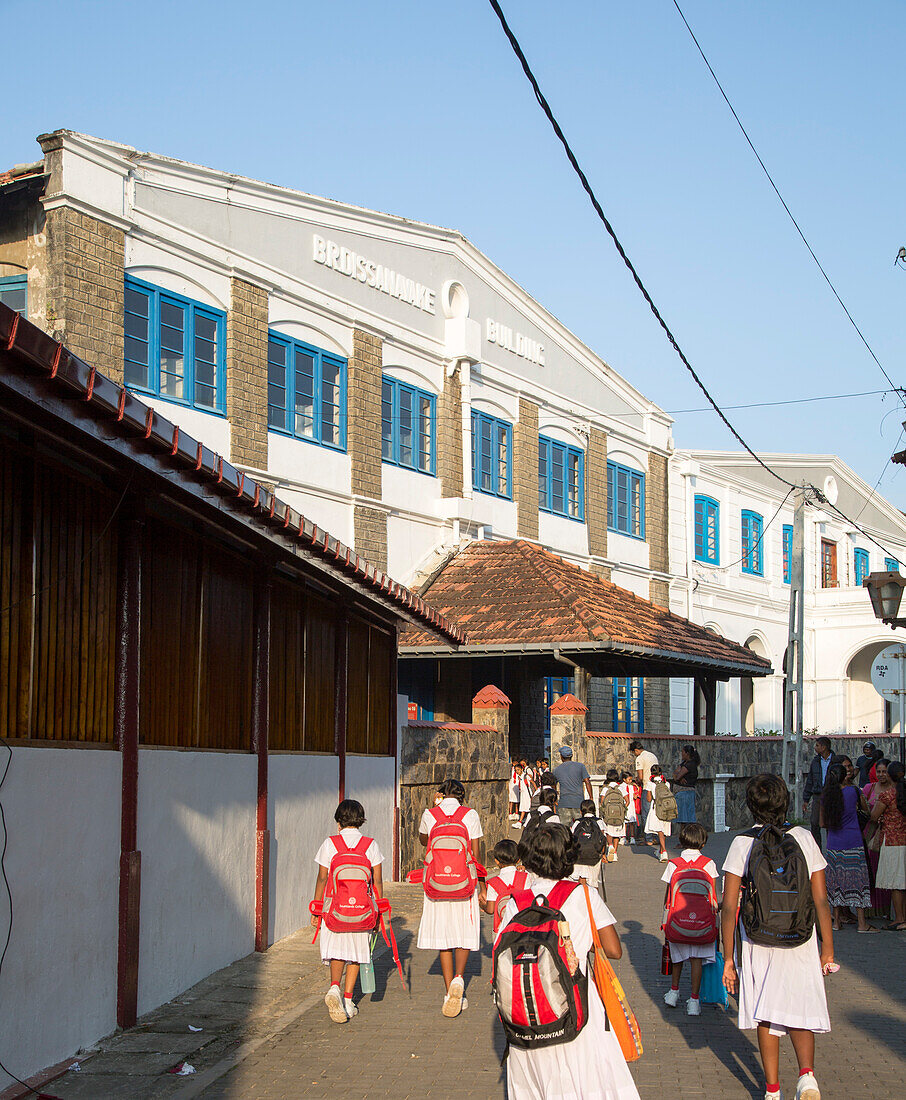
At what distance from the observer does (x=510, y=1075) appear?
5.46m

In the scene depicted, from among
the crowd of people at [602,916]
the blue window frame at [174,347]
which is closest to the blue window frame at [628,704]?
the blue window frame at [174,347]

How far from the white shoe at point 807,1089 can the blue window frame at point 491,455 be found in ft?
68.6

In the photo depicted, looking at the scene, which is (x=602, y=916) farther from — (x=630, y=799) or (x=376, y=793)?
(x=630, y=799)

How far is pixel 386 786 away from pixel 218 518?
730 centimetres

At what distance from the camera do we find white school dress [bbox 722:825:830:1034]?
21.3ft

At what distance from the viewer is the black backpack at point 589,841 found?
33.1 ft

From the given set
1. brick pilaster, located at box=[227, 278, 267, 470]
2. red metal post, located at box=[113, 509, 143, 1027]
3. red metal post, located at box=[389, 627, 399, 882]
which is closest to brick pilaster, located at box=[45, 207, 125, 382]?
brick pilaster, located at box=[227, 278, 267, 470]

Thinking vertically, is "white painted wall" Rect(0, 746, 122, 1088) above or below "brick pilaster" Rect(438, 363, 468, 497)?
below

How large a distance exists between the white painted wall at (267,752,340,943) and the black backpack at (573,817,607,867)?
9.20ft

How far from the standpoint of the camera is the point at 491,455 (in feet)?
90.8

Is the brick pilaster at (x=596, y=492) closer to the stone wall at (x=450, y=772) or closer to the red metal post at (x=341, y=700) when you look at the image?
the stone wall at (x=450, y=772)

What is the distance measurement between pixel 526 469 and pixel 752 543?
12.0 meters

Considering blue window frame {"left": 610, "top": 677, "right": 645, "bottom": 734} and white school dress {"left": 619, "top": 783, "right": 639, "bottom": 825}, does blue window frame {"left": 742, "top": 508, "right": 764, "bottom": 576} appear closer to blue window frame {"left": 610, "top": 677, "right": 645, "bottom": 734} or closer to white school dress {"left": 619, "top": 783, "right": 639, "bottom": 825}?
blue window frame {"left": 610, "top": 677, "right": 645, "bottom": 734}

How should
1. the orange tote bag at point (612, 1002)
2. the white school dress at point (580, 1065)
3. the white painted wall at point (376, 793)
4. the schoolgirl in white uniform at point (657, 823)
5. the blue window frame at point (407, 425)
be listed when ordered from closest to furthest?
the white school dress at point (580, 1065)
the orange tote bag at point (612, 1002)
the white painted wall at point (376, 793)
the schoolgirl in white uniform at point (657, 823)
the blue window frame at point (407, 425)
